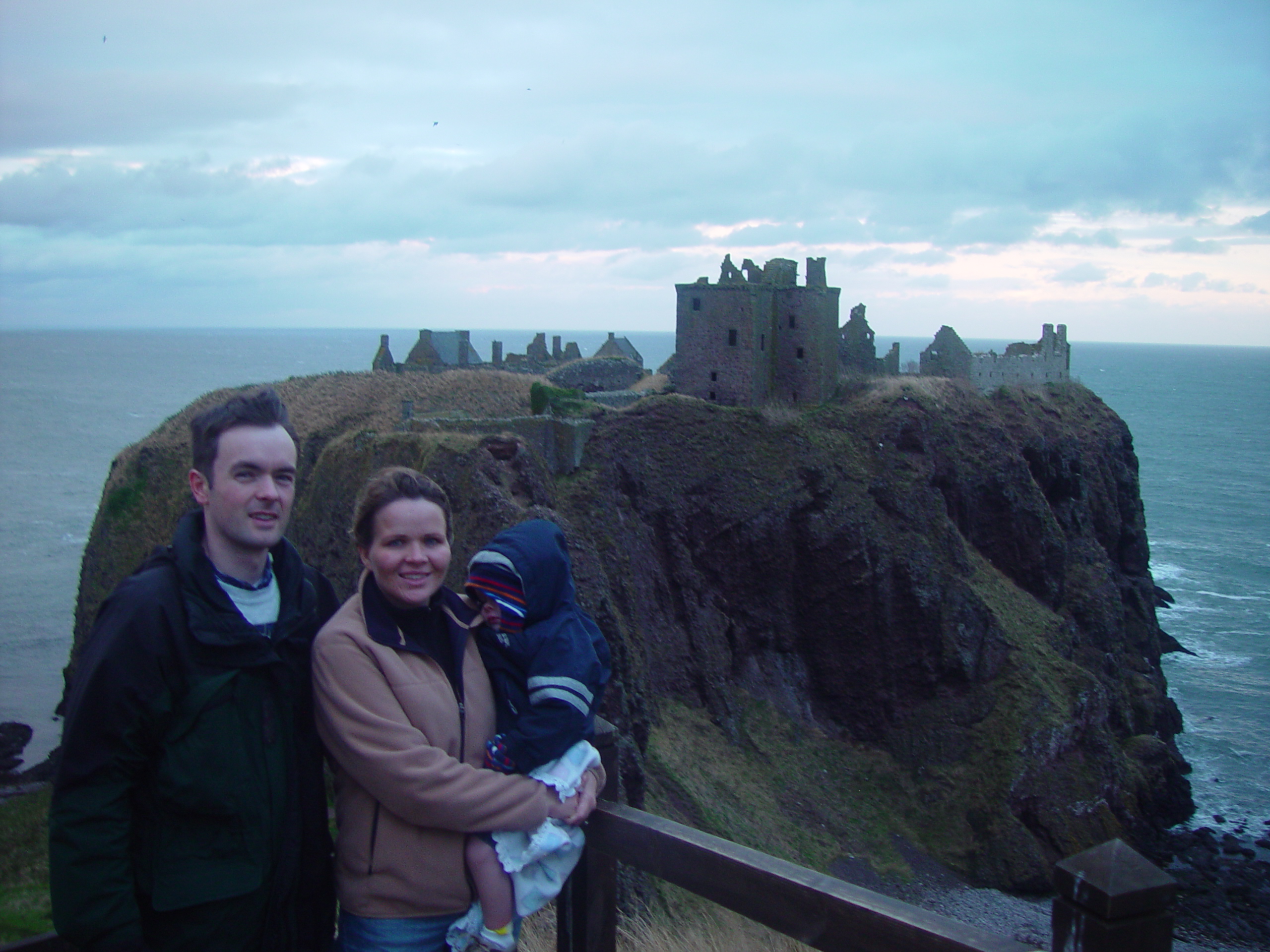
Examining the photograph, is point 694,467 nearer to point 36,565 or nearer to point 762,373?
point 762,373

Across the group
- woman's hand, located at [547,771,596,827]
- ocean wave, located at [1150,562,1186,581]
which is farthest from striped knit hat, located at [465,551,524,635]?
ocean wave, located at [1150,562,1186,581]

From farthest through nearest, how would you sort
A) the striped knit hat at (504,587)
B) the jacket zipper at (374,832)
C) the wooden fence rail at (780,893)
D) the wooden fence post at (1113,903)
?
the striped knit hat at (504,587)
the jacket zipper at (374,832)
the wooden fence rail at (780,893)
the wooden fence post at (1113,903)

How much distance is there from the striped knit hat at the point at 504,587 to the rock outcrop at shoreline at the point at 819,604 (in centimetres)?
1887

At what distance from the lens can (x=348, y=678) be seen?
4.66 meters

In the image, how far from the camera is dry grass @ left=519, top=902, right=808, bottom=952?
24.0ft

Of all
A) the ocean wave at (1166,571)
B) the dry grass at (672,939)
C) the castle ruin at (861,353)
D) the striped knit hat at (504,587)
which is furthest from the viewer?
the ocean wave at (1166,571)

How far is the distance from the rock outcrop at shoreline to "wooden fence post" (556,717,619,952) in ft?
60.7

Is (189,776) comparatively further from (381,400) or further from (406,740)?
(381,400)

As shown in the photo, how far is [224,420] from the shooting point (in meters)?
4.72

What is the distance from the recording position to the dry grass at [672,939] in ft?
24.0

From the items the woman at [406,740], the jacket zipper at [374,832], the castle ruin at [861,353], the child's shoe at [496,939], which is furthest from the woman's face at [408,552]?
the castle ruin at [861,353]

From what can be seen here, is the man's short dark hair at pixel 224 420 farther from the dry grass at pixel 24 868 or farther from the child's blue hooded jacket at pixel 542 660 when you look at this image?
the dry grass at pixel 24 868

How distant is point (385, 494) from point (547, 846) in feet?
6.42

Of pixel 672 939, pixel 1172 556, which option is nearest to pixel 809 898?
pixel 672 939
